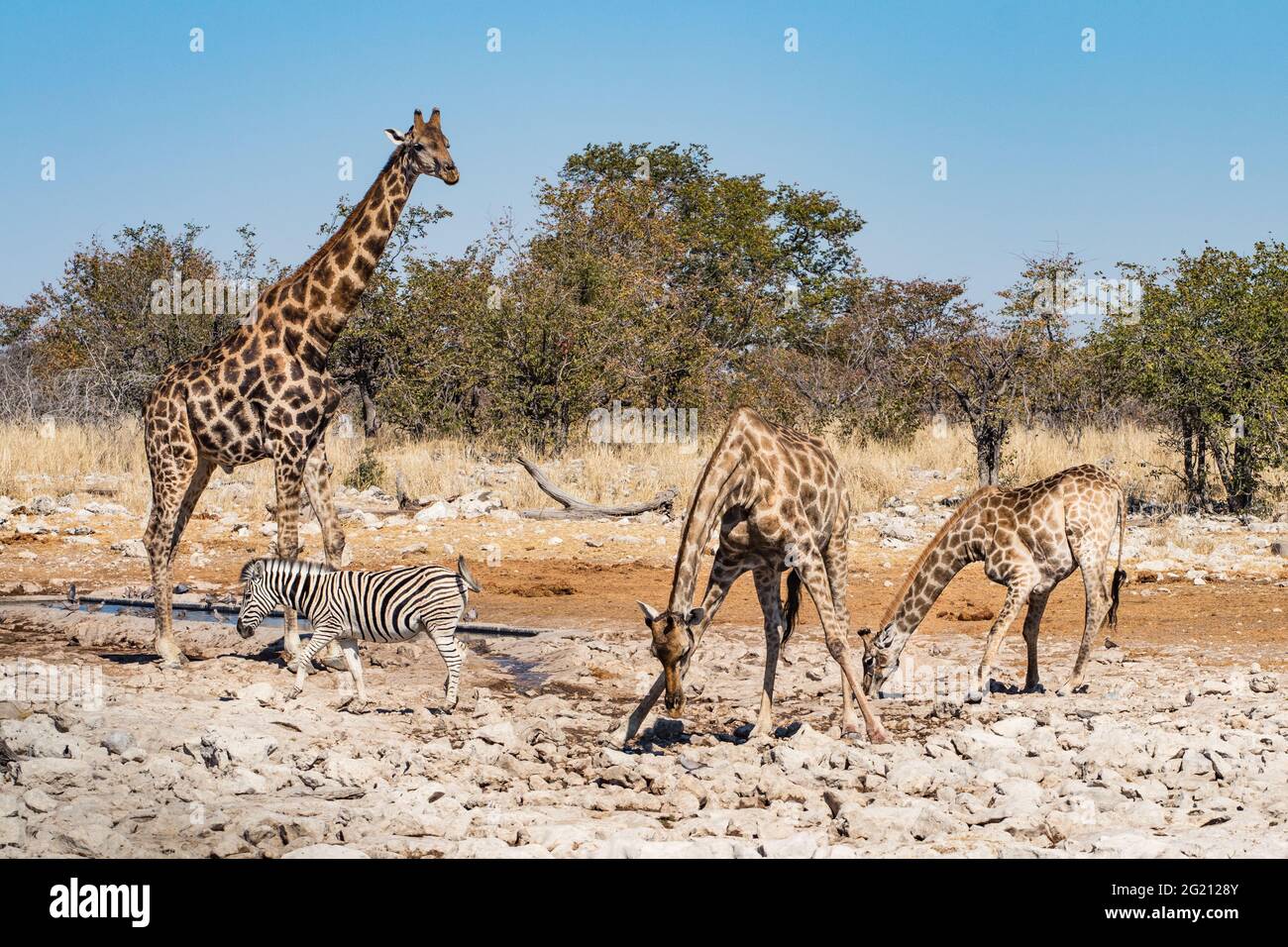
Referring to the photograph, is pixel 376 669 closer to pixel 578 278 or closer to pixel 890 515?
pixel 890 515

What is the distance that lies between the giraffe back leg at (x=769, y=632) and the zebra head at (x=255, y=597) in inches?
142

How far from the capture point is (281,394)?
10.1 metres

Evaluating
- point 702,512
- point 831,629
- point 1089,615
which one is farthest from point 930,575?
point 702,512

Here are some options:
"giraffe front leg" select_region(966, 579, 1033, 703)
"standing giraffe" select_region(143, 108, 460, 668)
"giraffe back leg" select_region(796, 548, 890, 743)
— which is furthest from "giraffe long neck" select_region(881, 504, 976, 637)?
"standing giraffe" select_region(143, 108, 460, 668)

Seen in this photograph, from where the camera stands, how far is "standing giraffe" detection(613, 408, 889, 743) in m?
7.61

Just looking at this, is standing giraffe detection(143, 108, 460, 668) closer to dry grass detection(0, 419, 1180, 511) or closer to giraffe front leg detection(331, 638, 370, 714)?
giraffe front leg detection(331, 638, 370, 714)

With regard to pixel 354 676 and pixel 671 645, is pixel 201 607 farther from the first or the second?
pixel 671 645

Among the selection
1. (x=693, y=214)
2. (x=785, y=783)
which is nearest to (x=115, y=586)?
(x=785, y=783)

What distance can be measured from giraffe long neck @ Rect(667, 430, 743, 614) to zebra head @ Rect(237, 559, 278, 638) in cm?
356

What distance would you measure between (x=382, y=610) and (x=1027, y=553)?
4889mm

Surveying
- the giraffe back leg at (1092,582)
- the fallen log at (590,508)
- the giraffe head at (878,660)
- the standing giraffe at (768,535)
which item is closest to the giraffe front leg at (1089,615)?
the giraffe back leg at (1092,582)
